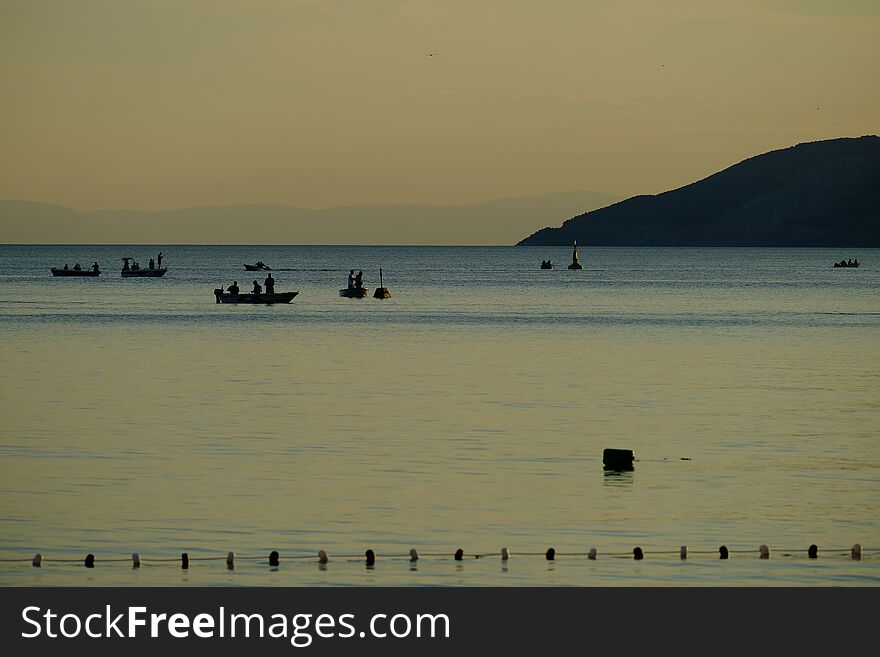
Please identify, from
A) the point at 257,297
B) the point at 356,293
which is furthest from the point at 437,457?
the point at 356,293

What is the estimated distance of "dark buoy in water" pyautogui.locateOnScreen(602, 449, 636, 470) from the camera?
36156 millimetres

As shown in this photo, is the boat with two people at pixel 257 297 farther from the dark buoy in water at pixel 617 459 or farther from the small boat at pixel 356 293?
the dark buoy in water at pixel 617 459

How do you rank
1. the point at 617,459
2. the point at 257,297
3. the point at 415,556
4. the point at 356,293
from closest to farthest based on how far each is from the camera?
the point at 415,556 < the point at 617,459 < the point at 257,297 < the point at 356,293

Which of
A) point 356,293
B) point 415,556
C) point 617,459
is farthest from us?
point 356,293

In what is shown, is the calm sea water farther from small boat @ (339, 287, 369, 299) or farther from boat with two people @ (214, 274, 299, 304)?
small boat @ (339, 287, 369, 299)

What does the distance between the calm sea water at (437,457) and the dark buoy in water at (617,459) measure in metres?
0.31

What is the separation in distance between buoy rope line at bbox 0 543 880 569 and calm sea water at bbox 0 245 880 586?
5.3 inches

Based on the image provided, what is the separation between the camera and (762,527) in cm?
2978

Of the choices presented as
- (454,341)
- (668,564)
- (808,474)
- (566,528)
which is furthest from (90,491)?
(454,341)

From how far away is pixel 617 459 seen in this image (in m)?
36.2

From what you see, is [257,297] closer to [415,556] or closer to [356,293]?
[356,293]

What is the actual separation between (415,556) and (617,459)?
1068cm

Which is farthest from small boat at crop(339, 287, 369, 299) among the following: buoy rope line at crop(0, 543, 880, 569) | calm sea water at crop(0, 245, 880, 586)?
buoy rope line at crop(0, 543, 880, 569)
